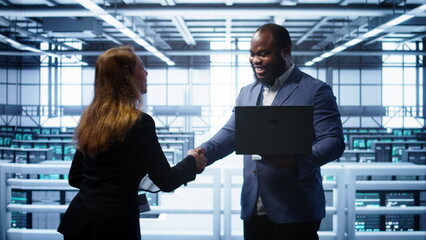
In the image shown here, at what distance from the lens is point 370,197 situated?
4023mm

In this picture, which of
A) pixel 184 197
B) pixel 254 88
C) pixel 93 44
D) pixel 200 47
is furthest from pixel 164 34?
pixel 254 88

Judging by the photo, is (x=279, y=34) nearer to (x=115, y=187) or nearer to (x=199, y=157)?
(x=199, y=157)

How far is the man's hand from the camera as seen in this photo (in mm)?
1580

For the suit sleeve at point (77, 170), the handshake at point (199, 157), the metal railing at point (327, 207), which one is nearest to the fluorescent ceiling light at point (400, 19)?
the metal railing at point (327, 207)

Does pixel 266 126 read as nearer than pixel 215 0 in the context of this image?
Yes

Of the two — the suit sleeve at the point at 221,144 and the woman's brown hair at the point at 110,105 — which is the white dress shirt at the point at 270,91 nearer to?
the suit sleeve at the point at 221,144

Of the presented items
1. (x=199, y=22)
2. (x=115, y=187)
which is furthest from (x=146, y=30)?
(x=115, y=187)

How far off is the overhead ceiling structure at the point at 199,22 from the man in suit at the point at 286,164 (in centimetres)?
504

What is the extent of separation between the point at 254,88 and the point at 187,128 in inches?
707

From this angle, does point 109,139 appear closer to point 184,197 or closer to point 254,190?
point 254,190

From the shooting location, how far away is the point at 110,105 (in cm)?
164

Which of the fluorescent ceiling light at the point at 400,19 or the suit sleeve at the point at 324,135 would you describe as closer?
the suit sleeve at the point at 324,135

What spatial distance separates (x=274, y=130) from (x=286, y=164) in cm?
15

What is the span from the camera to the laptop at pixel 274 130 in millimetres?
1524
